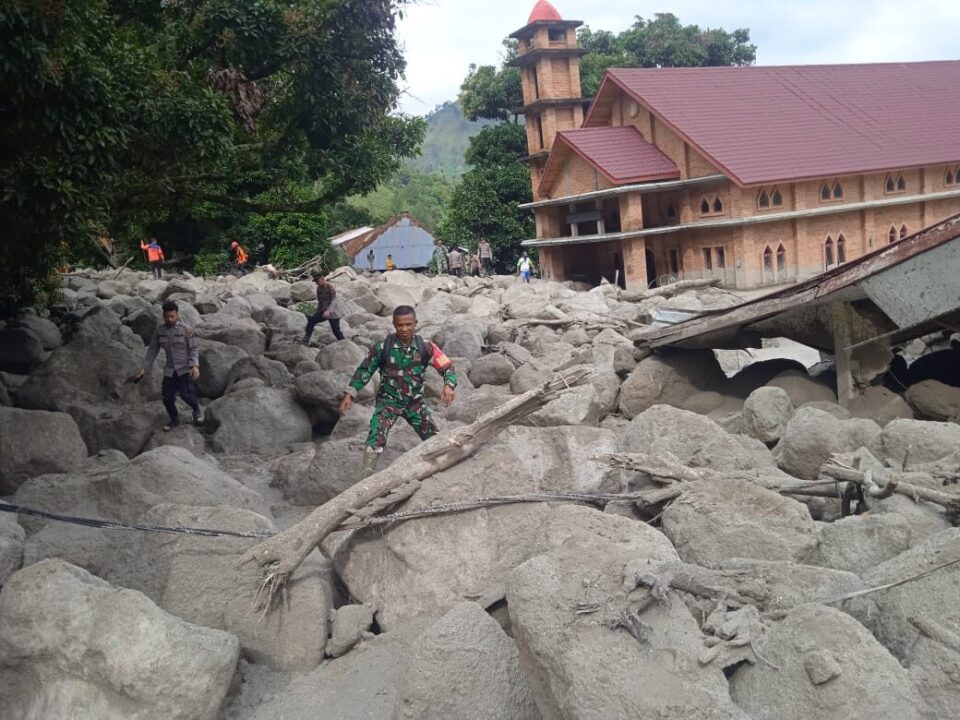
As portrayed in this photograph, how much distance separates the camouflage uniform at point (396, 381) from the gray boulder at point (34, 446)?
2.74m

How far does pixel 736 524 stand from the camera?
5367mm

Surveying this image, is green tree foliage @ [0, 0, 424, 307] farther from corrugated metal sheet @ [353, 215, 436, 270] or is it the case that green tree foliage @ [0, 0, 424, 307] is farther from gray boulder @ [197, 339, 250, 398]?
corrugated metal sheet @ [353, 215, 436, 270]

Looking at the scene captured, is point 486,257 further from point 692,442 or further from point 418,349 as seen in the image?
point 692,442

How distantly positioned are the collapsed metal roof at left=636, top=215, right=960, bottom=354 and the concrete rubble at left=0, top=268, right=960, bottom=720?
527mm

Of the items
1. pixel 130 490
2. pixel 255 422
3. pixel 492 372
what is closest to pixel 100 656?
pixel 130 490

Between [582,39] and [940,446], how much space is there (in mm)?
40997

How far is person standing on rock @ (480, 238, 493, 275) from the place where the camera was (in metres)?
33.4

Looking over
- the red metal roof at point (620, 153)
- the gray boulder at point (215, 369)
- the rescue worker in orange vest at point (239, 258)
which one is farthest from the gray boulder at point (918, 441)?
the rescue worker in orange vest at point (239, 258)

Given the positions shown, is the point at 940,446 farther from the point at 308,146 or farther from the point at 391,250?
the point at 391,250

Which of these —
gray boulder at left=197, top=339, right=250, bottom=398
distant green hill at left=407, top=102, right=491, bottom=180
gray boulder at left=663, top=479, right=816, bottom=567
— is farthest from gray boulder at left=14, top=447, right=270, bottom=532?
distant green hill at left=407, top=102, right=491, bottom=180

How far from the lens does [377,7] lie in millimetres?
12266

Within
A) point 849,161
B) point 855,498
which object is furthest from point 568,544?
point 849,161

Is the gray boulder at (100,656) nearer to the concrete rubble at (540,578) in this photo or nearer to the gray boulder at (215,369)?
the concrete rubble at (540,578)

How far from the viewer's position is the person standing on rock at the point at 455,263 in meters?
33.2
